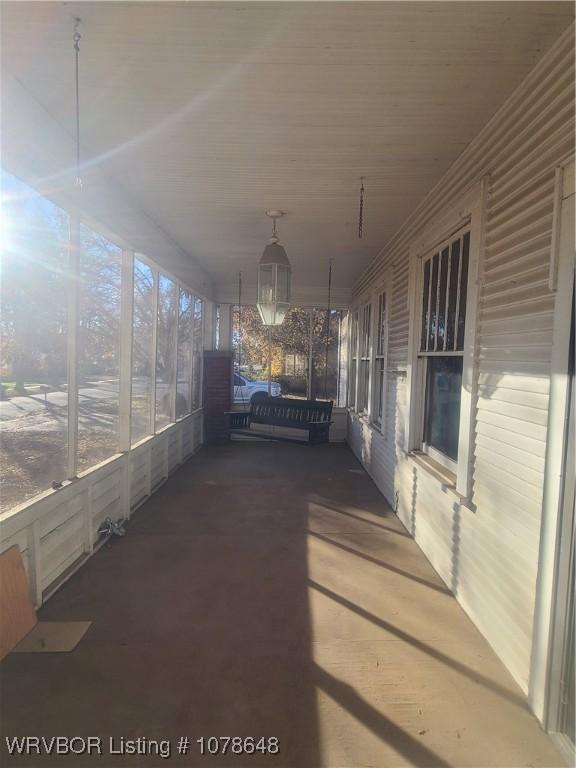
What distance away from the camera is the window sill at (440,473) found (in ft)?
8.43

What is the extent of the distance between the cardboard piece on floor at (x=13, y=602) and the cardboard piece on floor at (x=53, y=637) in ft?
0.13

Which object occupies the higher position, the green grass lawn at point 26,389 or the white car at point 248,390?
the green grass lawn at point 26,389

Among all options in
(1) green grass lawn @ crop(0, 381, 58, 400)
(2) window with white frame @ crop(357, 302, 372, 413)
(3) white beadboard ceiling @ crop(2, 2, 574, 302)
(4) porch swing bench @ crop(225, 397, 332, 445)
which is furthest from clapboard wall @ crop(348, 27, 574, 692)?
(4) porch swing bench @ crop(225, 397, 332, 445)

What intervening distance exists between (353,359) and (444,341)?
4.46 metres

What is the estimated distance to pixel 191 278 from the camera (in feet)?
19.9

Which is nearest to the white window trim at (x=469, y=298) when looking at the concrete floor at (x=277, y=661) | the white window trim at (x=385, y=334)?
the concrete floor at (x=277, y=661)

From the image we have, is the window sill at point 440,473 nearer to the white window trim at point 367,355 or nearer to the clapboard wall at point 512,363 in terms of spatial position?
the clapboard wall at point 512,363

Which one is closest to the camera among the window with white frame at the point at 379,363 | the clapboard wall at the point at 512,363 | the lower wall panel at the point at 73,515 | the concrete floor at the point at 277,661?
the concrete floor at the point at 277,661

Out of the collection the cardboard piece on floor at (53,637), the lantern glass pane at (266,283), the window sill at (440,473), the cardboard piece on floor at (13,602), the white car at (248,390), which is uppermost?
the lantern glass pane at (266,283)

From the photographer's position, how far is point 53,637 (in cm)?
217

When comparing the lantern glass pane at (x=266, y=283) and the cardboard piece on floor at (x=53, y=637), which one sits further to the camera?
the lantern glass pane at (x=266, y=283)

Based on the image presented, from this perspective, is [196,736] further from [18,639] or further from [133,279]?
[133,279]

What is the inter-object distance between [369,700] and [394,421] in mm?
2889

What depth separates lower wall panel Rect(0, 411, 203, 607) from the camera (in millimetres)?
2329
